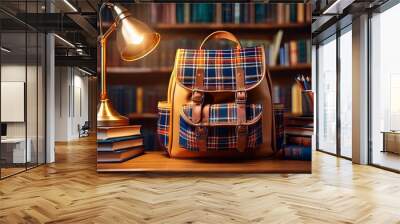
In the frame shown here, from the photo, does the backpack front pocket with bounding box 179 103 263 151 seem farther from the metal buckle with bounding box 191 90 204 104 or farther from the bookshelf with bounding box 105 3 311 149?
the bookshelf with bounding box 105 3 311 149

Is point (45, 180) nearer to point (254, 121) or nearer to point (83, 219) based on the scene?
point (83, 219)

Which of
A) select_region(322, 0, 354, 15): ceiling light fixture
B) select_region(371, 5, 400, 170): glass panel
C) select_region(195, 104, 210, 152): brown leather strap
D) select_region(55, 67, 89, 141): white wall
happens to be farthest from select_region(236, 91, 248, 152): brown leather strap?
select_region(55, 67, 89, 141): white wall

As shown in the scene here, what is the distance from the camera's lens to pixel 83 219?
212 cm

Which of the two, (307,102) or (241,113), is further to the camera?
(307,102)

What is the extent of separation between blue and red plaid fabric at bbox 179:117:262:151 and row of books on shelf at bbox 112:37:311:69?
57 centimetres

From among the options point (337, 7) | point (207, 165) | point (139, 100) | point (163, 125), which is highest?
point (337, 7)

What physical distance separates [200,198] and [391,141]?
9.79ft

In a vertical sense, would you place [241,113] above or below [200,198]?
above

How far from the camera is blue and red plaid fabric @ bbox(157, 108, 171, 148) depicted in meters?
3.29

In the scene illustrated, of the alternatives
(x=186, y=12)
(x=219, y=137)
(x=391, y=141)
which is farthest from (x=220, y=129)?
(x=391, y=141)

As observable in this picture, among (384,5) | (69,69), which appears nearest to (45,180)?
(384,5)

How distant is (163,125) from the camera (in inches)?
131

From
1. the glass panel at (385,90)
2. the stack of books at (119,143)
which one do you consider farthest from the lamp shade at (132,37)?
the glass panel at (385,90)

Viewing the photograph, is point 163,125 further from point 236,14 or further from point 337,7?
point 337,7
